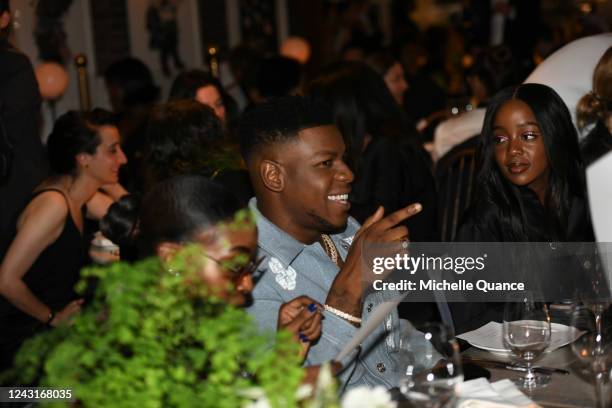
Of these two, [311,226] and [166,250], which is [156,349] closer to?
[166,250]

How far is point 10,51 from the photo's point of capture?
3.68 metres

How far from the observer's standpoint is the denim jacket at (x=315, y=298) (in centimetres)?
196

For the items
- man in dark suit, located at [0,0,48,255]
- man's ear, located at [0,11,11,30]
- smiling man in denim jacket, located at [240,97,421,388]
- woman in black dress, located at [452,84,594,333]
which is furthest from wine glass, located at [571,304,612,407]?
man's ear, located at [0,11,11,30]

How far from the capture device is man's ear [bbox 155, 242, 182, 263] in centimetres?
147

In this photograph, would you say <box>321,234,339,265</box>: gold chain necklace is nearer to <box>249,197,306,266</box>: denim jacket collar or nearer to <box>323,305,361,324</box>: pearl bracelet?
<box>249,197,306,266</box>: denim jacket collar

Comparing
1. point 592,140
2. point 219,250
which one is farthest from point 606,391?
point 592,140

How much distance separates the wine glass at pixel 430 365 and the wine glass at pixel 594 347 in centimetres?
30

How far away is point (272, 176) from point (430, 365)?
80 centimetres

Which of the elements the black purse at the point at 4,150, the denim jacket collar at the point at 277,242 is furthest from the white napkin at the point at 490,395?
the black purse at the point at 4,150

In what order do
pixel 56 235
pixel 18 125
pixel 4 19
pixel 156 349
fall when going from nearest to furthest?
pixel 156 349 → pixel 56 235 → pixel 4 19 → pixel 18 125

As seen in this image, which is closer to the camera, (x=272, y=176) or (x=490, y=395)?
(x=490, y=395)

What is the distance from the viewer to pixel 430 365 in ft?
5.01

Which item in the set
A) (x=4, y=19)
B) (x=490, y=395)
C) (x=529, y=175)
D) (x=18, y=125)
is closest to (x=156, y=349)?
(x=490, y=395)

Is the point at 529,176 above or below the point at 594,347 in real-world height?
above
